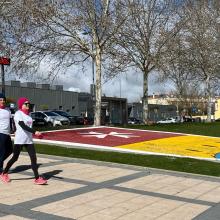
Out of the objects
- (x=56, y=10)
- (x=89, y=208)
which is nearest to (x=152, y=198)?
(x=89, y=208)

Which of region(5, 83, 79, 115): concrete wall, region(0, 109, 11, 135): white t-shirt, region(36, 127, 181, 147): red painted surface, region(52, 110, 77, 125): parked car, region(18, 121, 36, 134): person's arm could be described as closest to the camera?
region(18, 121, 36, 134): person's arm

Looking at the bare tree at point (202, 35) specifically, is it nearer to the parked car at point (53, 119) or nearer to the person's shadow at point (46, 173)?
the parked car at point (53, 119)

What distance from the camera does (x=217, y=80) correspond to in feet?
164

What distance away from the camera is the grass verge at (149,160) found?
41.8ft

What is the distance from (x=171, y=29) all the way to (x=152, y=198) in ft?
83.8

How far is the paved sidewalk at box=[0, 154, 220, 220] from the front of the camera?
766 cm

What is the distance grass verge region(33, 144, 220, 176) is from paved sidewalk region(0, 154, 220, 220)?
807mm

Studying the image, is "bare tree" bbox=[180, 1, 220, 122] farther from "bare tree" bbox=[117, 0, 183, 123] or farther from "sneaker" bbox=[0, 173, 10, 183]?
"sneaker" bbox=[0, 173, 10, 183]

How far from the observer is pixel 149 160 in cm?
1391

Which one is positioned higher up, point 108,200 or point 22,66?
point 22,66

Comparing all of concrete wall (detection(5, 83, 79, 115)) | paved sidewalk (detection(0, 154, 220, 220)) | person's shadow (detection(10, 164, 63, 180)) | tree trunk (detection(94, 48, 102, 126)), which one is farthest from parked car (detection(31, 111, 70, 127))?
person's shadow (detection(10, 164, 63, 180))

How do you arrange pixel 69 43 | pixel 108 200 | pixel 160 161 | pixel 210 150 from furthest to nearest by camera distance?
1. pixel 69 43
2. pixel 210 150
3. pixel 160 161
4. pixel 108 200

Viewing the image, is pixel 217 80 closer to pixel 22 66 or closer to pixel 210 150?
pixel 22 66

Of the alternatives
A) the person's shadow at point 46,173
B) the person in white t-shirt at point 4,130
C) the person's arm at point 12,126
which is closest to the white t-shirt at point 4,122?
the person in white t-shirt at point 4,130
